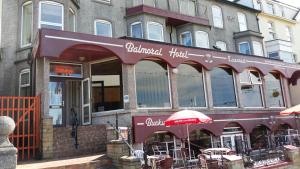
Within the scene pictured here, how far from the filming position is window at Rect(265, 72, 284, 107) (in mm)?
21109

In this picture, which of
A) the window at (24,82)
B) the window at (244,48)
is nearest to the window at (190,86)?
the window at (24,82)

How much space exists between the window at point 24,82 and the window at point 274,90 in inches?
631

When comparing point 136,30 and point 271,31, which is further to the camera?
point 271,31

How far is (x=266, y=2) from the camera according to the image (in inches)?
1294

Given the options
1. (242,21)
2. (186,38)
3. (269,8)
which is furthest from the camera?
(269,8)

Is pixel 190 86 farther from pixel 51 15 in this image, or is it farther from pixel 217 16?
pixel 217 16

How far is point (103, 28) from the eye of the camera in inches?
766

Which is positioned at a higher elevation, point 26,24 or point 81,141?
point 26,24

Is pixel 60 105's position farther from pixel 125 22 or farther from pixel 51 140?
pixel 125 22

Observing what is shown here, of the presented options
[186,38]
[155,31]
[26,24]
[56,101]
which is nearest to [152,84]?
[56,101]

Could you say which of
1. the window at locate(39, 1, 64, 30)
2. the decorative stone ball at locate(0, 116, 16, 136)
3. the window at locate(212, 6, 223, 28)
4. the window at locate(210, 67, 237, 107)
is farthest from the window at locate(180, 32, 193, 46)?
the decorative stone ball at locate(0, 116, 16, 136)

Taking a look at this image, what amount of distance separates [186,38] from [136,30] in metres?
4.77

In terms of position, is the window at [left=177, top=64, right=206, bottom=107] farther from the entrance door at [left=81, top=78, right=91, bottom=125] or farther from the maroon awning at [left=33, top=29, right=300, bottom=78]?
the entrance door at [left=81, top=78, right=91, bottom=125]

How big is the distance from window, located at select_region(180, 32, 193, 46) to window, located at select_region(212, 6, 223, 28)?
3961mm
